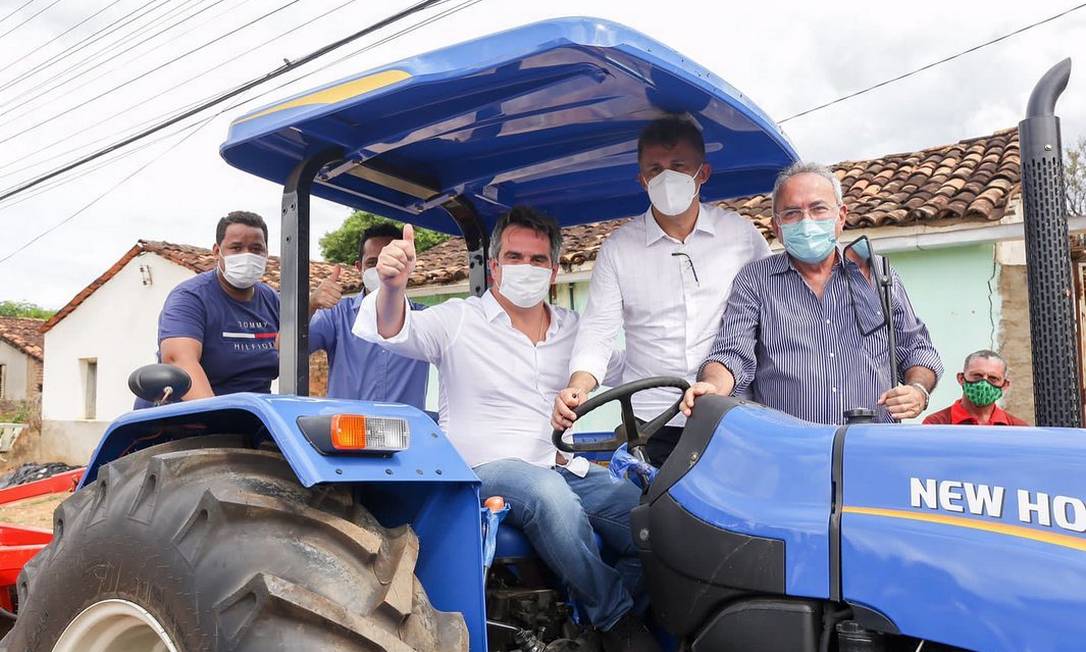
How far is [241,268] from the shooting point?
4188 mm

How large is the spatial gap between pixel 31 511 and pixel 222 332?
7.01 meters

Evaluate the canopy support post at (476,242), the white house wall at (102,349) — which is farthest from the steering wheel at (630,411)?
the white house wall at (102,349)

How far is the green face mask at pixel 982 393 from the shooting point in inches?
244

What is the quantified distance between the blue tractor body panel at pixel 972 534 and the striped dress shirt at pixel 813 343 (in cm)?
85

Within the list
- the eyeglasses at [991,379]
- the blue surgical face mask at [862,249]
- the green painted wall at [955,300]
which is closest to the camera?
the blue surgical face mask at [862,249]

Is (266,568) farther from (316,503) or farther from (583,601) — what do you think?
(583,601)

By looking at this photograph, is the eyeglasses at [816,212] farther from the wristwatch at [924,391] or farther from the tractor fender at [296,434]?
the tractor fender at [296,434]

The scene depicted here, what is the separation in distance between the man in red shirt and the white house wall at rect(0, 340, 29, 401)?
33932 millimetres

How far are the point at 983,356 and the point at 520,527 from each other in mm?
4911

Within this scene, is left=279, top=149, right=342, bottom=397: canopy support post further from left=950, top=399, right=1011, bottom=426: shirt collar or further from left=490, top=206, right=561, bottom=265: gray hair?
left=950, top=399, right=1011, bottom=426: shirt collar

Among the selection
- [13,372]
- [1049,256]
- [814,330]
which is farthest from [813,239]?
[13,372]

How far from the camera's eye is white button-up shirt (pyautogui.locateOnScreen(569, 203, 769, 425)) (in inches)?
124

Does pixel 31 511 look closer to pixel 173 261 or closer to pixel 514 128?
pixel 514 128

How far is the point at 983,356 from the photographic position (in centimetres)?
644
